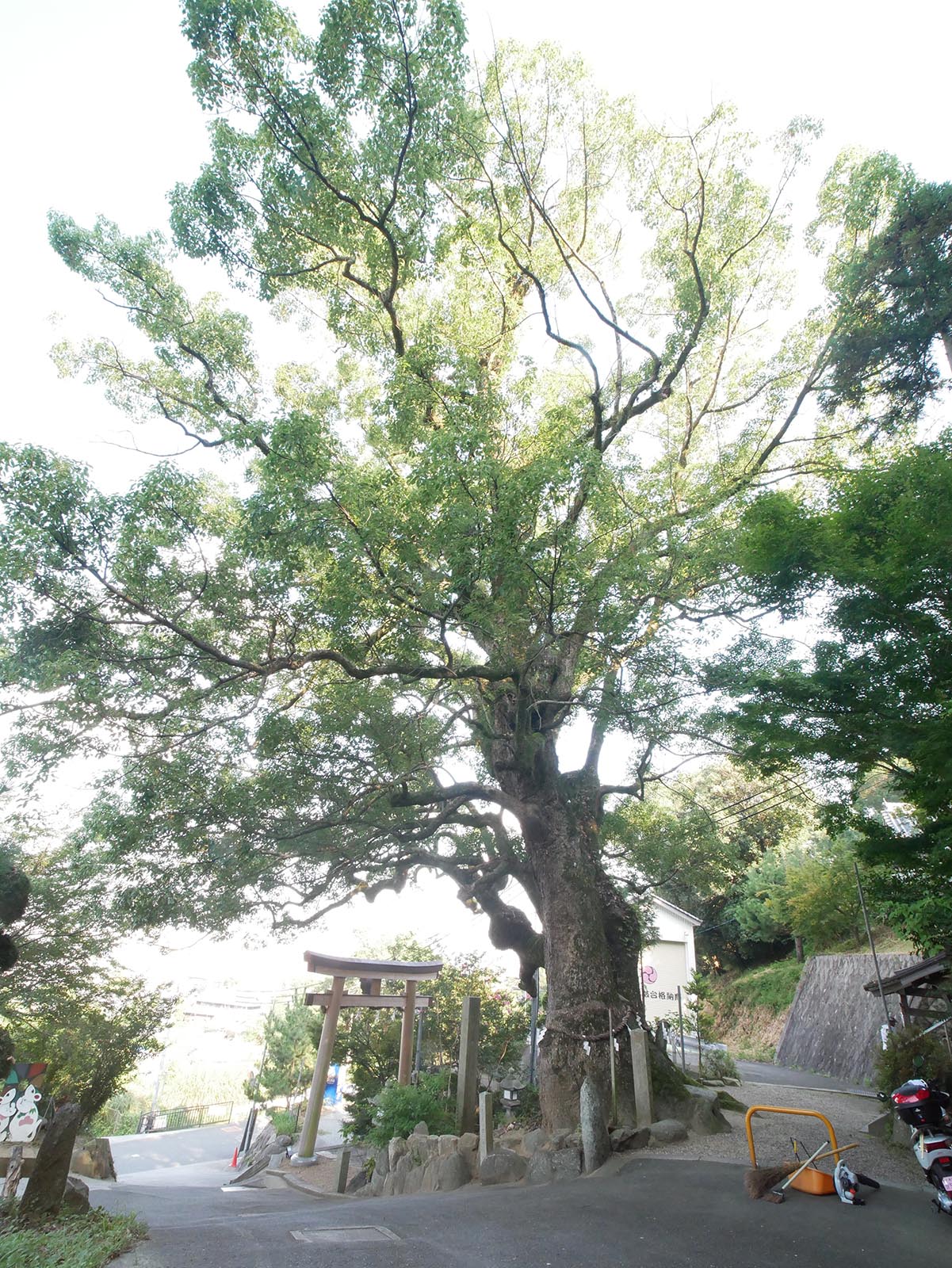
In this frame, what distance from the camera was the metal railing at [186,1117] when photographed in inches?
885

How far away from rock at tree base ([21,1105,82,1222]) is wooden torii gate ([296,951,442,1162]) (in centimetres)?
714

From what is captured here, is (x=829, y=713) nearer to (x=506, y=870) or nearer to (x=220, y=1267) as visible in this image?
(x=220, y=1267)

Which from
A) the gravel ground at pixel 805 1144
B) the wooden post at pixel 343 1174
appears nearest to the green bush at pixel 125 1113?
the wooden post at pixel 343 1174

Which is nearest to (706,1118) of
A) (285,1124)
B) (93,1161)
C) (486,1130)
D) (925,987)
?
(486,1130)

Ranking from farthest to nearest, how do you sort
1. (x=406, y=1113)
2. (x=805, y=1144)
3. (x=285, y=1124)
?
(x=285, y=1124), (x=406, y=1113), (x=805, y=1144)

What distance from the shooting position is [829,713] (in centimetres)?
518

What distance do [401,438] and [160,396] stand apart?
364 centimetres

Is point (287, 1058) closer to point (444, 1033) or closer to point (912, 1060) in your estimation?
point (444, 1033)

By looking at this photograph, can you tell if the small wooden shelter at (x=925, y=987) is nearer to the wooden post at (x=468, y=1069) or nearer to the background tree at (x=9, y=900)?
the wooden post at (x=468, y=1069)

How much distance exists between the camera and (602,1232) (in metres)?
5.03

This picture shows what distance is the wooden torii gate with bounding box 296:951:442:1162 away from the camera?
12477mm

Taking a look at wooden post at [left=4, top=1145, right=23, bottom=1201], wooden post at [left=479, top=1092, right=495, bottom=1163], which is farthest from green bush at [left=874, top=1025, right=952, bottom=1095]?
wooden post at [left=4, top=1145, right=23, bottom=1201]

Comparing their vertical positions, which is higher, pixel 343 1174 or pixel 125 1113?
pixel 343 1174

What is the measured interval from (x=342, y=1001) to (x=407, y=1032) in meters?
1.38
